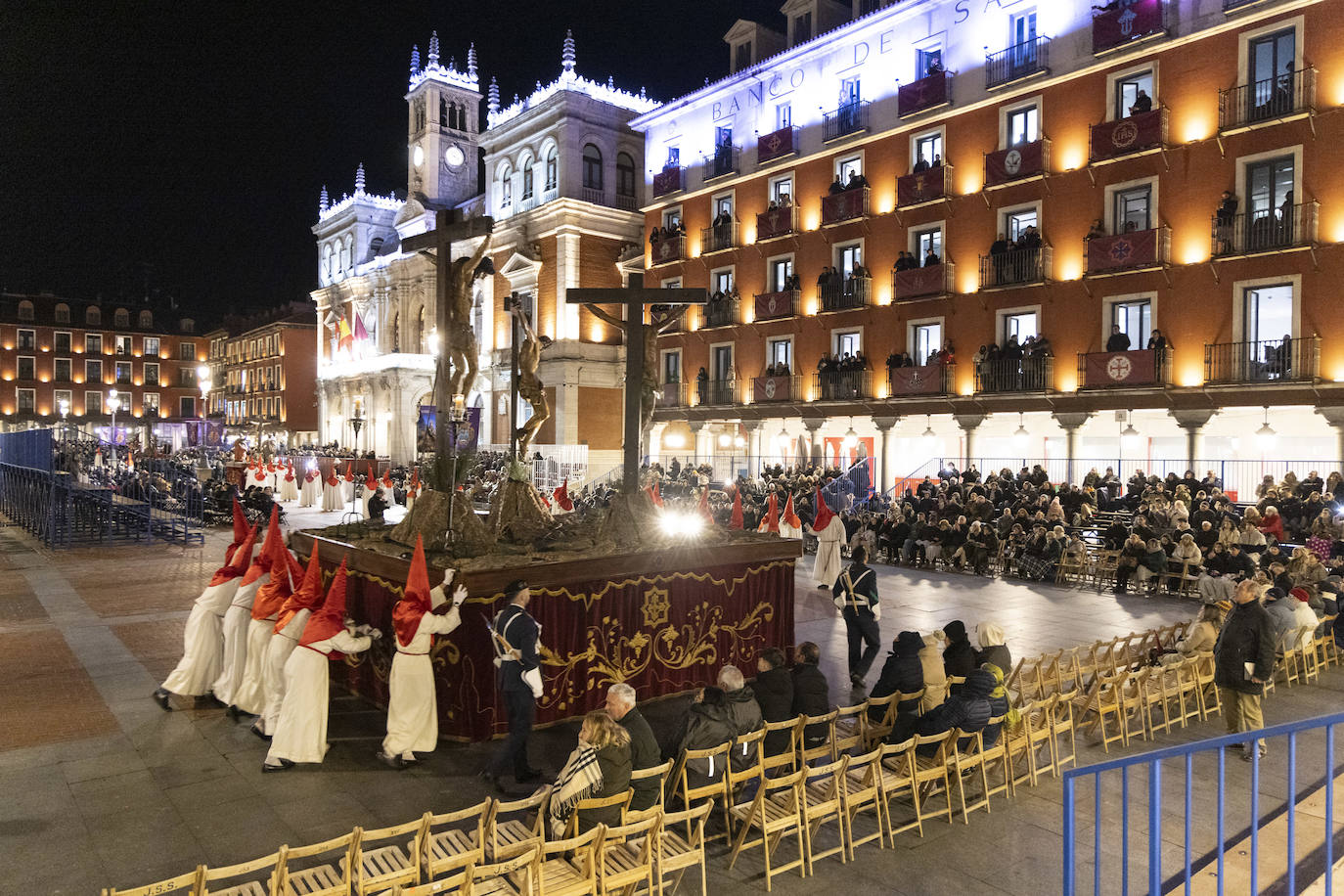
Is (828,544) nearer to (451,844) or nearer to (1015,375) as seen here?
(1015,375)

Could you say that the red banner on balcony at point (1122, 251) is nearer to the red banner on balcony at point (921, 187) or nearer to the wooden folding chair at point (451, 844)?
Answer: the red banner on balcony at point (921, 187)

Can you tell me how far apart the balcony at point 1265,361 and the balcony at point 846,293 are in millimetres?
10177

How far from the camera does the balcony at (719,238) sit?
32.9m

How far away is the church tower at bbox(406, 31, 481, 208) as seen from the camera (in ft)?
168

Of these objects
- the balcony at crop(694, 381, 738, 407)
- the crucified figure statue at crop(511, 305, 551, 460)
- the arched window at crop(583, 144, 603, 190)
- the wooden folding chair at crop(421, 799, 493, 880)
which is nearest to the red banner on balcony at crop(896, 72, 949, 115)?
the balcony at crop(694, 381, 738, 407)

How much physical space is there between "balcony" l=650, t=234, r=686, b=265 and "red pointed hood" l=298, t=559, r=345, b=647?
29.3 metres

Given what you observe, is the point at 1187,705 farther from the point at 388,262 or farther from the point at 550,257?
the point at 388,262

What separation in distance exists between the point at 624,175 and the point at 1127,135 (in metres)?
22.0

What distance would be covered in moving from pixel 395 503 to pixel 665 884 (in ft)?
89.3

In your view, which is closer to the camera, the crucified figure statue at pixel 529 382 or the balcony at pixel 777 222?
the crucified figure statue at pixel 529 382

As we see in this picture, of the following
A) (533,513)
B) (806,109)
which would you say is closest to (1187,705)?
(533,513)

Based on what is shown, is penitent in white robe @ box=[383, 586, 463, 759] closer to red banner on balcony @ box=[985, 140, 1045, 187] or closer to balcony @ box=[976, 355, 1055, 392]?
balcony @ box=[976, 355, 1055, 392]

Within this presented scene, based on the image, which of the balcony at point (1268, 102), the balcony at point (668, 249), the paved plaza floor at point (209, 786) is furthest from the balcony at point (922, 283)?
the paved plaza floor at point (209, 786)

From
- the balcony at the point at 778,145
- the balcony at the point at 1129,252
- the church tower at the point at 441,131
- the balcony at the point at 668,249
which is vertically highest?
the church tower at the point at 441,131
